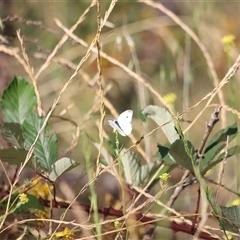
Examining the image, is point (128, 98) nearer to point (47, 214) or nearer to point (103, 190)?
point (103, 190)

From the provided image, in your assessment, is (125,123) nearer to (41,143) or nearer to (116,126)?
(116,126)

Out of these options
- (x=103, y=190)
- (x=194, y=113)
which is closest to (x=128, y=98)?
(x=194, y=113)

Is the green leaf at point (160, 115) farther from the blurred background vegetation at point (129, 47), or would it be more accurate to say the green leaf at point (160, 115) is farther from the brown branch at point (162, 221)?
the blurred background vegetation at point (129, 47)

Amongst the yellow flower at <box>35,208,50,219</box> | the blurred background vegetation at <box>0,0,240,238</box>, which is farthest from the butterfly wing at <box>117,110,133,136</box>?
the blurred background vegetation at <box>0,0,240,238</box>

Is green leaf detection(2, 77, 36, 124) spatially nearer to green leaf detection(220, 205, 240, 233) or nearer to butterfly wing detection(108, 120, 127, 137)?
butterfly wing detection(108, 120, 127, 137)

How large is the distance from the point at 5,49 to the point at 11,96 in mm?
169

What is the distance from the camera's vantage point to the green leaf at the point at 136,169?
880mm

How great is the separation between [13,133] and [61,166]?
3.7 inches

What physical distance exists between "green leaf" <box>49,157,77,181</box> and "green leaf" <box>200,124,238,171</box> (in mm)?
179

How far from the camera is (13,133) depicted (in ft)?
2.78

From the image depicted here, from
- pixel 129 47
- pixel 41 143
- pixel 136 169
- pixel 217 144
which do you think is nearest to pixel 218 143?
pixel 217 144

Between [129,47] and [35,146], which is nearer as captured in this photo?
[35,146]

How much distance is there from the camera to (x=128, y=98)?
250cm

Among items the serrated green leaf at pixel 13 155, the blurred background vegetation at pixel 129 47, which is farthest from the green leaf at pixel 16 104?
the blurred background vegetation at pixel 129 47
